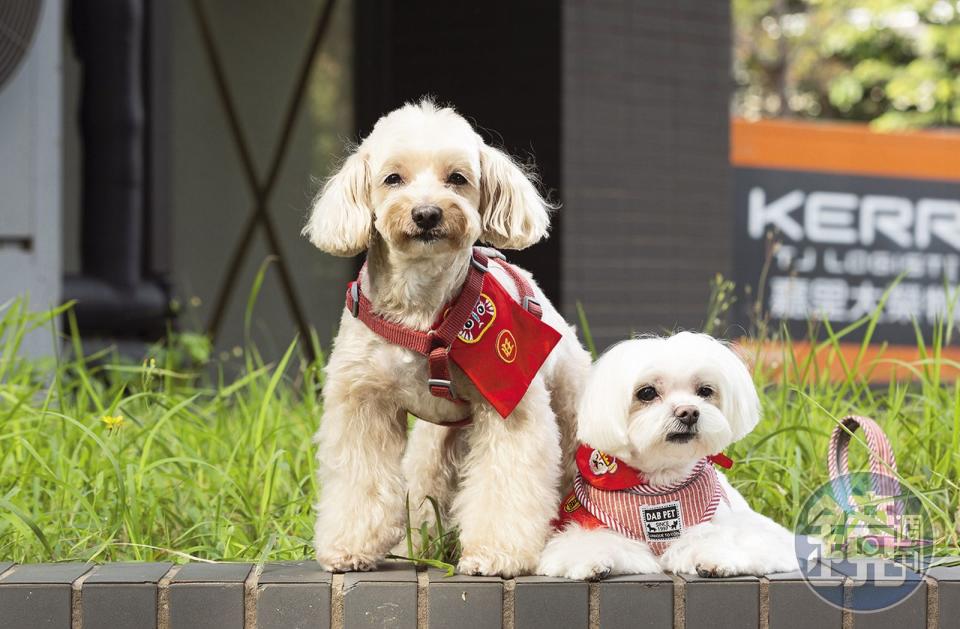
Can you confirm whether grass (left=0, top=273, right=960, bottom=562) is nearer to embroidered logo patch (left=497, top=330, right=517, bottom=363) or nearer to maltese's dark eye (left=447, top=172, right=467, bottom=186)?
embroidered logo patch (left=497, top=330, right=517, bottom=363)

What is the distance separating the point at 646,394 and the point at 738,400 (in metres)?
0.20

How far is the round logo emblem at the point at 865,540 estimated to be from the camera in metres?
2.53

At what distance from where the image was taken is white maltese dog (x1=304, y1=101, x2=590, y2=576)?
2506 millimetres

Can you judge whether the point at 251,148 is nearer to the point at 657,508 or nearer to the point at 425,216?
the point at 425,216

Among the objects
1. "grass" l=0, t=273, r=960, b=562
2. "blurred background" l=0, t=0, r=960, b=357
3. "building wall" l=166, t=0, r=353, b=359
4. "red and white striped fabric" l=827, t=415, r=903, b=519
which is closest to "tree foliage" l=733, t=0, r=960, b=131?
"blurred background" l=0, t=0, r=960, b=357

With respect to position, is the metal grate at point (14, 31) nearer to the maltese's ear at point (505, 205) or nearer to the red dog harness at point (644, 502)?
the maltese's ear at point (505, 205)

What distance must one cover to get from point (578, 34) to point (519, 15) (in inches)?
15.2

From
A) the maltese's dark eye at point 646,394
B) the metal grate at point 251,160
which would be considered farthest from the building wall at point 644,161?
the maltese's dark eye at point 646,394

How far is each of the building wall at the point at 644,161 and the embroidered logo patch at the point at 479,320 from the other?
358cm

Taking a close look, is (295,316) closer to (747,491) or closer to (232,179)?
(232,179)

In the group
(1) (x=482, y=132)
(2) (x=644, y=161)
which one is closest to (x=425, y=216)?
(1) (x=482, y=132)

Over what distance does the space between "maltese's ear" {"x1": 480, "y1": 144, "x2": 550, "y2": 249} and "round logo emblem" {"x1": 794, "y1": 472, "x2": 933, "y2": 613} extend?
0.98 metres

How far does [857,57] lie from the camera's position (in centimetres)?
1922

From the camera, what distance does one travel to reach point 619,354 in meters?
2.50
